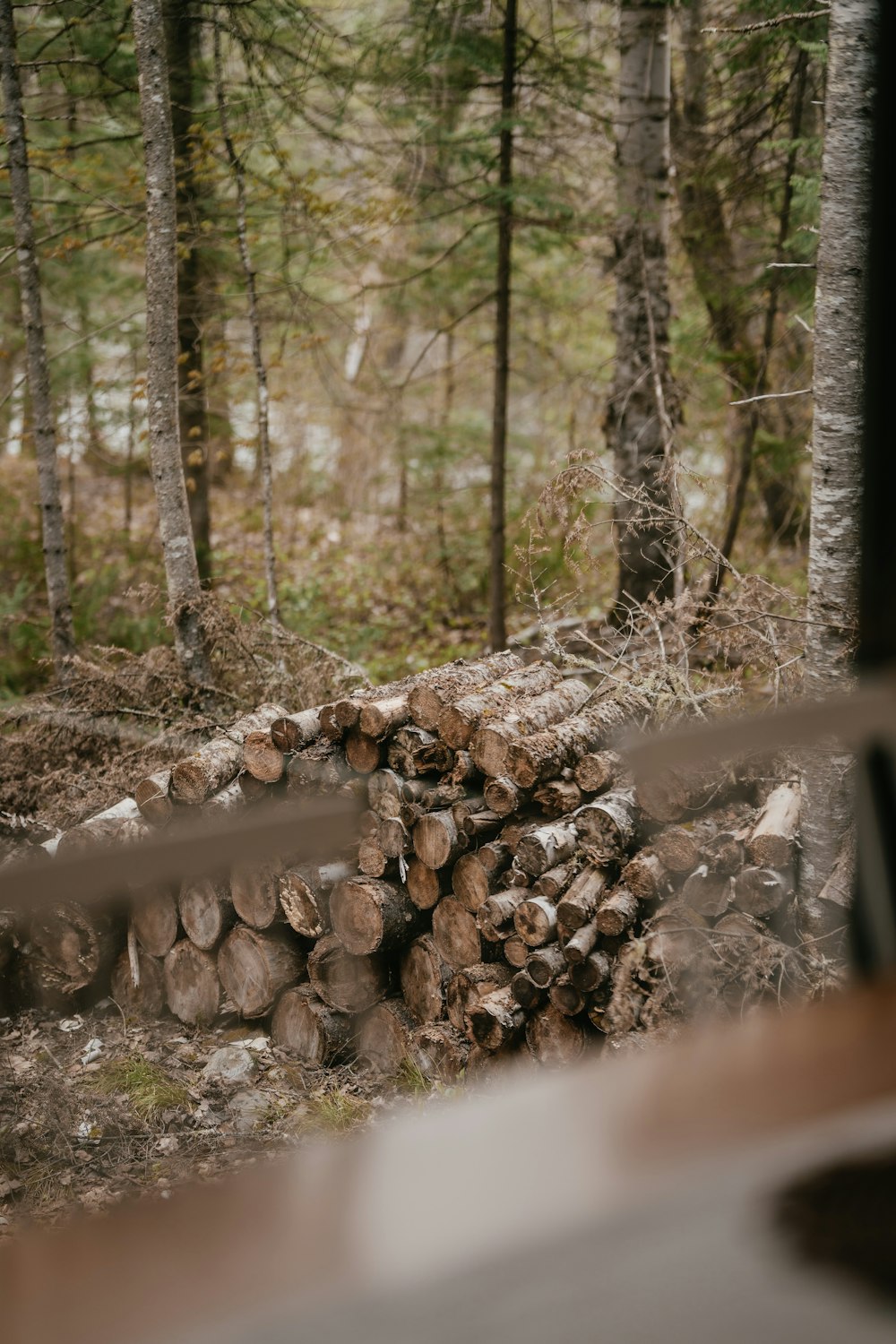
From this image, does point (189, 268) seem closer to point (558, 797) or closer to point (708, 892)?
point (558, 797)

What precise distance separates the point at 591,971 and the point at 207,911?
5.05ft

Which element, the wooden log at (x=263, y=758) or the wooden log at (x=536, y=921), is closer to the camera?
the wooden log at (x=536, y=921)

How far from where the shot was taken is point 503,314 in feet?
22.1

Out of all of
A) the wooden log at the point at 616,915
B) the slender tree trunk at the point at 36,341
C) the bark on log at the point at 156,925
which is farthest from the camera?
the slender tree trunk at the point at 36,341

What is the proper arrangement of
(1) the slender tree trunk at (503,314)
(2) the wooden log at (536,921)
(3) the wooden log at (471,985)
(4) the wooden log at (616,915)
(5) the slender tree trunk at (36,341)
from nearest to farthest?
(4) the wooden log at (616,915)
(2) the wooden log at (536,921)
(3) the wooden log at (471,985)
(5) the slender tree trunk at (36,341)
(1) the slender tree trunk at (503,314)

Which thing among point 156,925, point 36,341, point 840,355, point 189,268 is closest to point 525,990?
point 156,925

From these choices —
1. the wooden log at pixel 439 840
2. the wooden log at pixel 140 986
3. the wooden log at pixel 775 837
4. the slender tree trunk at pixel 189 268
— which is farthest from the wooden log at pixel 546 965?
the slender tree trunk at pixel 189 268

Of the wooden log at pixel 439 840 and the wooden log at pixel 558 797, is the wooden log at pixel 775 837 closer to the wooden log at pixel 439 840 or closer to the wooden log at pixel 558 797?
the wooden log at pixel 558 797

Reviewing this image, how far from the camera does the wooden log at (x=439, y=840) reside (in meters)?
3.35

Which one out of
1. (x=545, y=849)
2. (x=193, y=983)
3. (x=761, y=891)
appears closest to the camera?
(x=761, y=891)

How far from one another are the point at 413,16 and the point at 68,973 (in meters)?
6.63

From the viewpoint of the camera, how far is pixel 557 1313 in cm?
61

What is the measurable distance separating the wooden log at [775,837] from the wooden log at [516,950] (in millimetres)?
831

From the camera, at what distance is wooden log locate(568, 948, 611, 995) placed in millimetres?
3029
